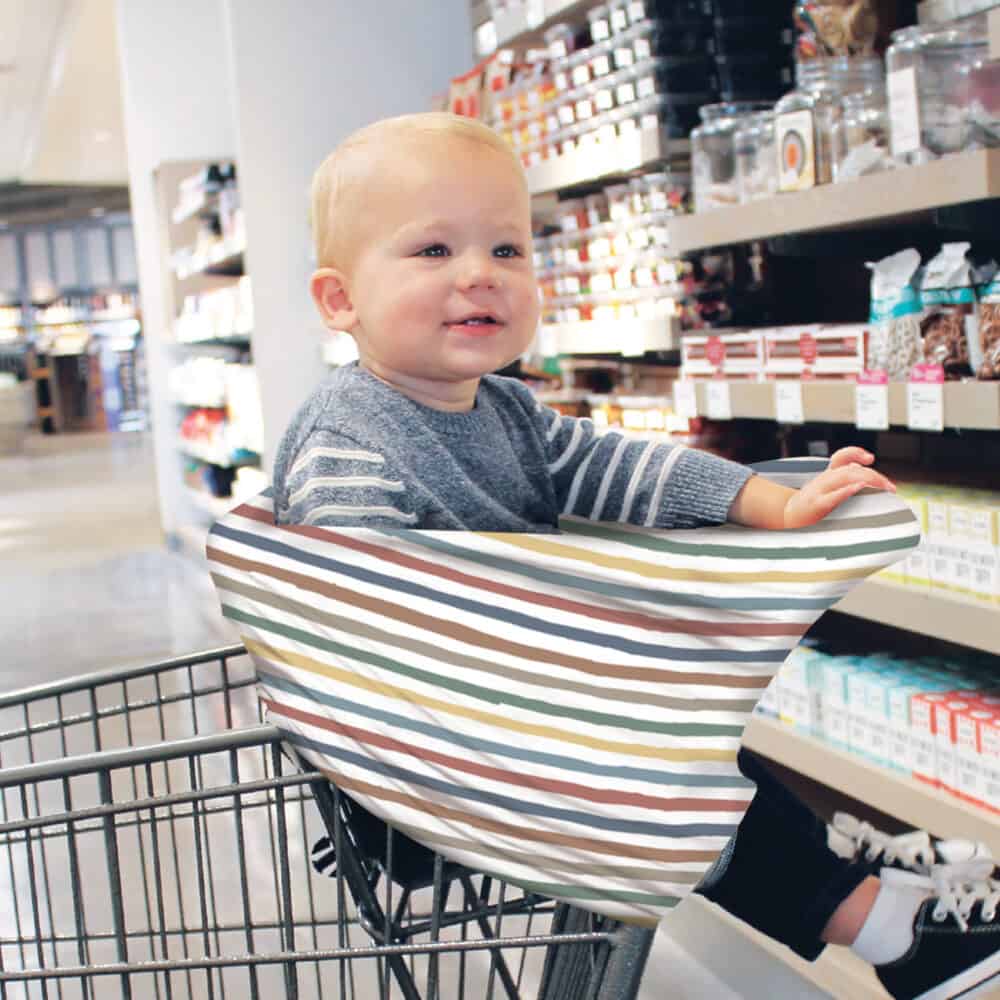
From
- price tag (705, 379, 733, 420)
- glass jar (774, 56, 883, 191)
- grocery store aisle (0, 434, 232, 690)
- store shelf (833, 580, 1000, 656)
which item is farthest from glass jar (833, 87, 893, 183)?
grocery store aisle (0, 434, 232, 690)

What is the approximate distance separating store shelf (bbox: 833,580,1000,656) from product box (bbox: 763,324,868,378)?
0.40m

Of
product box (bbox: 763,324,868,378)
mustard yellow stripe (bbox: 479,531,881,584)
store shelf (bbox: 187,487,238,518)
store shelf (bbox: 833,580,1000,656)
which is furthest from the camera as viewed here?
store shelf (bbox: 187,487,238,518)

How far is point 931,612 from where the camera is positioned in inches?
91.0

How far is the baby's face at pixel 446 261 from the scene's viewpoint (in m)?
1.31

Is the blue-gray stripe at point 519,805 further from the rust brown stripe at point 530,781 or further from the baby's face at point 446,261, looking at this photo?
the baby's face at point 446,261

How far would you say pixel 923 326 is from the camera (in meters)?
2.32

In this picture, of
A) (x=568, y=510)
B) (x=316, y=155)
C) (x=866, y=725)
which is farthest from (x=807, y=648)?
(x=316, y=155)

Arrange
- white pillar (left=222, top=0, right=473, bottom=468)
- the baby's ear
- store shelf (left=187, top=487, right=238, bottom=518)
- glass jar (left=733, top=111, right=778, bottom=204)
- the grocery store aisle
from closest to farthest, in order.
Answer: the baby's ear → glass jar (left=733, top=111, right=778, bottom=204) → white pillar (left=222, top=0, right=473, bottom=468) → the grocery store aisle → store shelf (left=187, top=487, right=238, bottom=518)

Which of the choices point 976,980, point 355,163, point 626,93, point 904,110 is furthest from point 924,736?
point 626,93

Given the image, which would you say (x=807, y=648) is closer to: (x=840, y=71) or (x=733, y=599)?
(x=840, y=71)

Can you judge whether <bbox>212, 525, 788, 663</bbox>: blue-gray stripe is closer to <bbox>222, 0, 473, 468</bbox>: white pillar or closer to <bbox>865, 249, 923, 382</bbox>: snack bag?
<bbox>865, 249, 923, 382</bbox>: snack bag

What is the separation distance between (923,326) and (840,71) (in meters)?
0.53

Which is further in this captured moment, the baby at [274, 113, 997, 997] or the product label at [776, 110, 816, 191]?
the product label at [776, 110, 816, 191]

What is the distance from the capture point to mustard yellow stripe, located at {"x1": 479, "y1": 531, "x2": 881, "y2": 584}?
109cm
